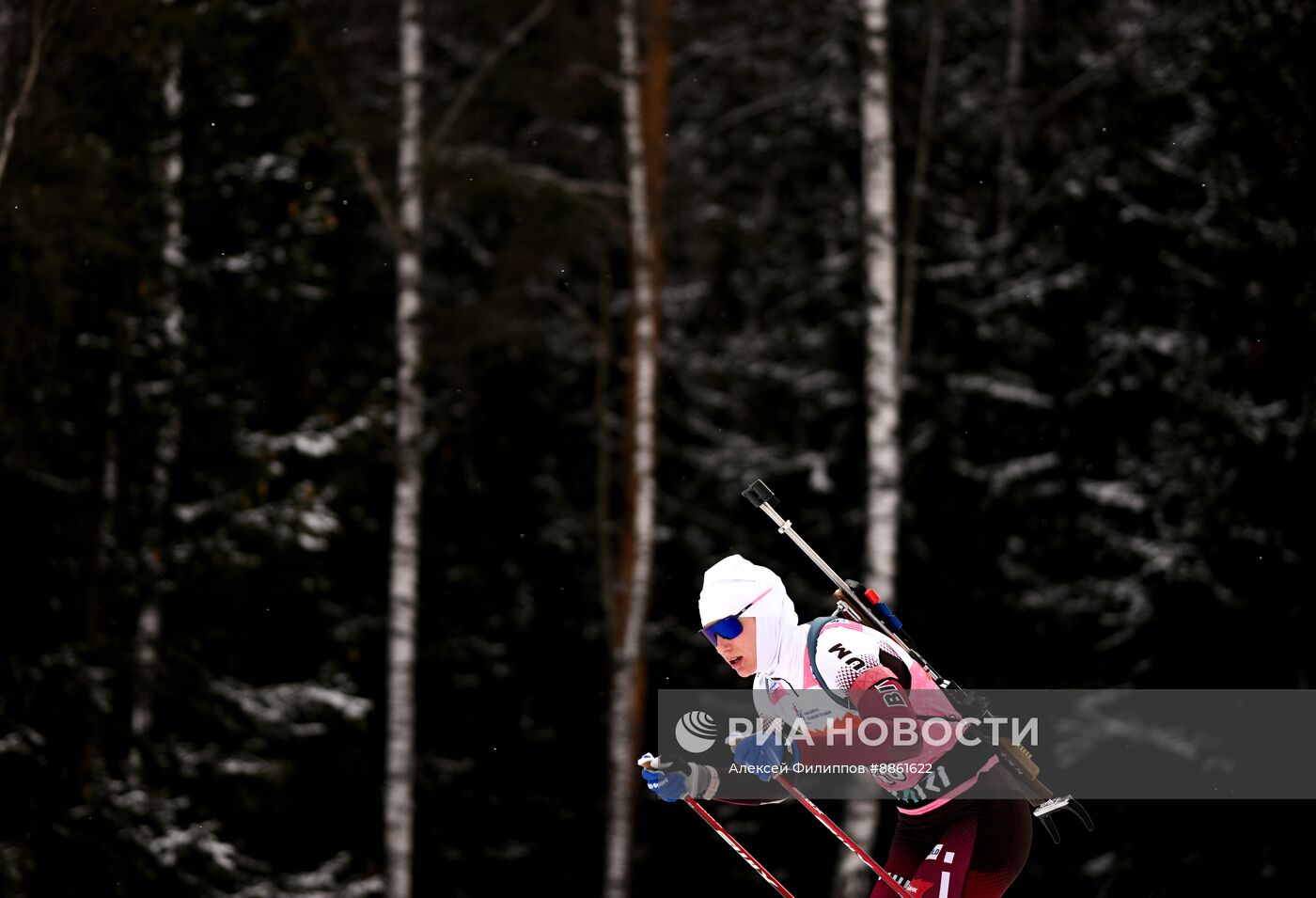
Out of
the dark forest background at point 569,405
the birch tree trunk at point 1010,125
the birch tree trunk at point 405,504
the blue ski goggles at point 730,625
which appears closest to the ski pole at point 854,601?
the blue ski goggles at point 730,625

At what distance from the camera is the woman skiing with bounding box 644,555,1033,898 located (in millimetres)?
4738

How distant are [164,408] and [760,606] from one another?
927cm

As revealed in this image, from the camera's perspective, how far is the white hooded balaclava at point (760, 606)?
4.80 m

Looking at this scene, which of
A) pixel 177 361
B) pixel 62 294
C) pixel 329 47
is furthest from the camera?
pixel 329 47

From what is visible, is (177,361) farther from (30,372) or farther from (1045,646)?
(1045,646)

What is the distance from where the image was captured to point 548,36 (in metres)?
16.3

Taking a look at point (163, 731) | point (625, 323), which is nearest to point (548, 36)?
point (625, 323)

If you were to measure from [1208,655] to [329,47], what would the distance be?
34.2 ft

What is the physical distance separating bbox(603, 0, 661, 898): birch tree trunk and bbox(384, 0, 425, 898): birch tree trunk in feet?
6.94

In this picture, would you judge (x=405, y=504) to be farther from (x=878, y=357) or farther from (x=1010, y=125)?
(x=1010, y=125)

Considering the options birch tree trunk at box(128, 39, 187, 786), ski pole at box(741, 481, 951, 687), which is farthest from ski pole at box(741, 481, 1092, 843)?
birch tree trunk at box(128, 39, 187, 786)

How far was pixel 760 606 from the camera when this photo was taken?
4.84m

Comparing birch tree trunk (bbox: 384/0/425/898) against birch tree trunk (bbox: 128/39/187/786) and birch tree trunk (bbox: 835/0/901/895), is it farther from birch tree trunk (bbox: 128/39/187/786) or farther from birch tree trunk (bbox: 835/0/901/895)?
birch tree trunk (bbox: 835/0/901/895)

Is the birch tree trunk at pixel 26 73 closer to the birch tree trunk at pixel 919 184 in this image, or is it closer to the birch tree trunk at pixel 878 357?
the birch tree trunk at pixel 878 357
